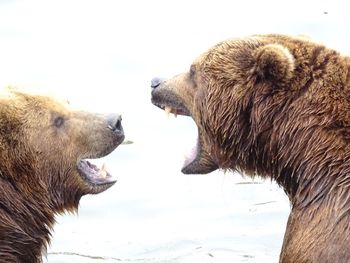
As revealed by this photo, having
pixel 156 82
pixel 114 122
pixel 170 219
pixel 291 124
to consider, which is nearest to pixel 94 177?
pixel 114 122

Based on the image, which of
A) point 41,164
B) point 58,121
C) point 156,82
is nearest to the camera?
point 41,164

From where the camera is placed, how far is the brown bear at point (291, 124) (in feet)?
32.5

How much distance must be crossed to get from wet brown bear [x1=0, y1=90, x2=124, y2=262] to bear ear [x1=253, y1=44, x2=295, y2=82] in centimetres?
125

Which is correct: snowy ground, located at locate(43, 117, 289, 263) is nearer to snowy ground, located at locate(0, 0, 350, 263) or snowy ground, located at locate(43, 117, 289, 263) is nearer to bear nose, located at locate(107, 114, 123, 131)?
snowy ground, located at locate(0, 0, 350, 263)

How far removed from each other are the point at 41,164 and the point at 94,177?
1.55 ft

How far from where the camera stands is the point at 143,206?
13461mm

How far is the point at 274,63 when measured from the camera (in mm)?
10102

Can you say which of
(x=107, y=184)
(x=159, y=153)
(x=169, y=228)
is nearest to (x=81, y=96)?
(x=159, y=153)

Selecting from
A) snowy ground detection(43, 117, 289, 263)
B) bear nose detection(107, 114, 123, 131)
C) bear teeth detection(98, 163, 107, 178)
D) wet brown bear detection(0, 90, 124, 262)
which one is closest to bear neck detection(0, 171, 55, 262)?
wet brown bear detection(0, 90, 124, 262)

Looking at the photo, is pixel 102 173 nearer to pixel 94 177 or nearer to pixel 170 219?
pixel 94 177

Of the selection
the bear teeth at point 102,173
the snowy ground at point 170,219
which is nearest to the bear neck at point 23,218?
the bear teeth at point 102,173

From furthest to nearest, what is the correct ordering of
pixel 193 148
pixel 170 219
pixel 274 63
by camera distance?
pixel 170 219 < pixel 193 148 < pixel 274 63

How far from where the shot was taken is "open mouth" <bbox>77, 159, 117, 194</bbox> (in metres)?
10.8

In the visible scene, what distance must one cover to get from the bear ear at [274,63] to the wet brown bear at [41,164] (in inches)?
49.0
